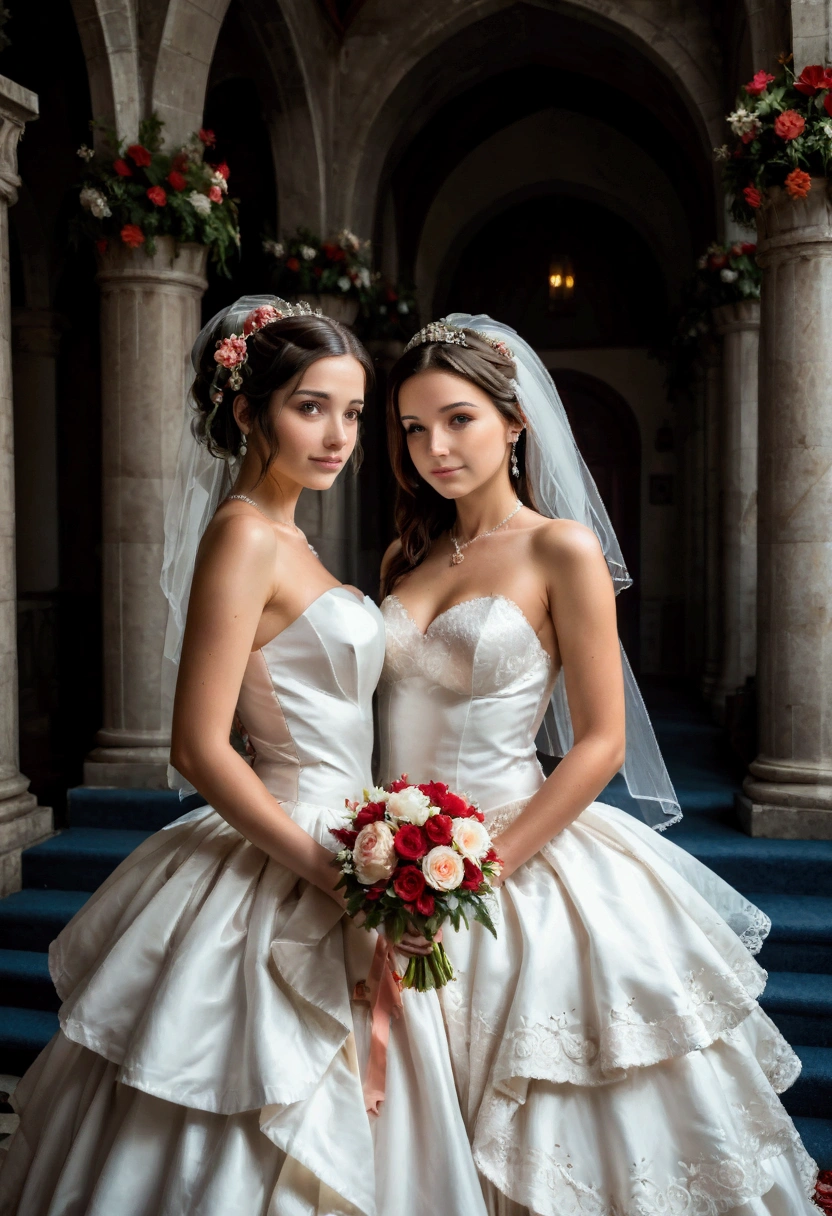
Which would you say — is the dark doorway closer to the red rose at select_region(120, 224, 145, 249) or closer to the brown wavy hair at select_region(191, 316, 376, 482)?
the red rose at select_region(120, 224, 145, 249)

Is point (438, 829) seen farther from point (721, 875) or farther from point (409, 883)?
point (721, 875)

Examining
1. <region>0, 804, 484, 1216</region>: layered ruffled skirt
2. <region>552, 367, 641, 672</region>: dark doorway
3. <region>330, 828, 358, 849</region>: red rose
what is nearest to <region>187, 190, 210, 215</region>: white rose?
<region>0, 804, 484, 1216</region>: layered ruffled skirt

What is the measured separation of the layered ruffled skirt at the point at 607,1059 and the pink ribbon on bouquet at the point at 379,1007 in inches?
6.5

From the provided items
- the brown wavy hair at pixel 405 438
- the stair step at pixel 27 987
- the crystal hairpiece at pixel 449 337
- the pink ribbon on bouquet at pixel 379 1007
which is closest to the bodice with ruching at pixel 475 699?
the brown wavy hair at pixel 405 438

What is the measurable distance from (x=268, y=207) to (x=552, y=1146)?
10120 mm

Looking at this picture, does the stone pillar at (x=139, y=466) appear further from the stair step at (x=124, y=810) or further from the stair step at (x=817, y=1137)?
the stair step at (x=817, y=1137)

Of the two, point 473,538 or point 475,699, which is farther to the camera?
point 473,538

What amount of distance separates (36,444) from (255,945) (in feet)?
33.3

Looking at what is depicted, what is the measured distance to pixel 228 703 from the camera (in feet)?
7.27

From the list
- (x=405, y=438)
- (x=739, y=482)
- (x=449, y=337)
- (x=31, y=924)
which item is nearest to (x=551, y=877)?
(x=405, y=438)

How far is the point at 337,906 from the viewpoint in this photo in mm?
2213

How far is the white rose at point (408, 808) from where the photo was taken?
2.00m

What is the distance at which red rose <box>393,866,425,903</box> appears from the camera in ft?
6.38

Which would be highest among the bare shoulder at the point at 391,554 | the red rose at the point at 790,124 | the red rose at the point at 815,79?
the red rose at the point at 815,79
